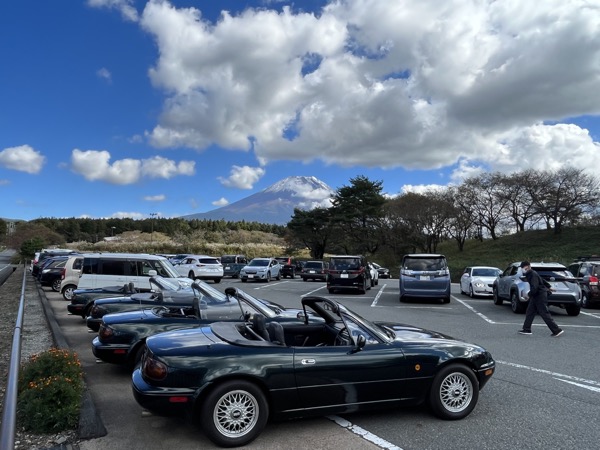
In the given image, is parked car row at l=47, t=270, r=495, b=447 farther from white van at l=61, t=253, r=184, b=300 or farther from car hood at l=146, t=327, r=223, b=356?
white van at l=61, t=253, r=184, b=300

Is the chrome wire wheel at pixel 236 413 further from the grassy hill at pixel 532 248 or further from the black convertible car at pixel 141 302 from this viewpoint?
the grassy hill at pixel 532 248

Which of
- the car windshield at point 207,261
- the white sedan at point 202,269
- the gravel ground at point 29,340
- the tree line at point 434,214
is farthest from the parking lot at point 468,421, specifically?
the tree line at point 434,214

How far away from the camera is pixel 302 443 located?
4.29 meters

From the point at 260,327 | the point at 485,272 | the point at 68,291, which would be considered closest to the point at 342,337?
the point at 260,327

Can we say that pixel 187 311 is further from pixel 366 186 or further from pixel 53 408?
pixel 366 186

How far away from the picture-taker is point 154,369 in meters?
4.29

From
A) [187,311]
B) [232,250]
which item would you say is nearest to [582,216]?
[232,250]

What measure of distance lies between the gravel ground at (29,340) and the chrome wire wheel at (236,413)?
4.61 ft

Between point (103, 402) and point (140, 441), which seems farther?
point (103, 402)

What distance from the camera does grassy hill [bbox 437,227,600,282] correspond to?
4844 cm

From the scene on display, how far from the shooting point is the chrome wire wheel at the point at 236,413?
4.16 m

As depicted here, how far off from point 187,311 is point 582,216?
57.9m

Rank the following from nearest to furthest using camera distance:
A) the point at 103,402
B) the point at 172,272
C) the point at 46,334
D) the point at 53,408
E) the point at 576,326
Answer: the point at 53,408 → the point at 103,402 → the point at 46,334 → the point at 576,326 → the point at 172,272

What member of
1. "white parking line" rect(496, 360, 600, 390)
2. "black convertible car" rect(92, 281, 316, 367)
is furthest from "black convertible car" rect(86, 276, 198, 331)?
"white parking line" rect(496, 360, 600, 390)
